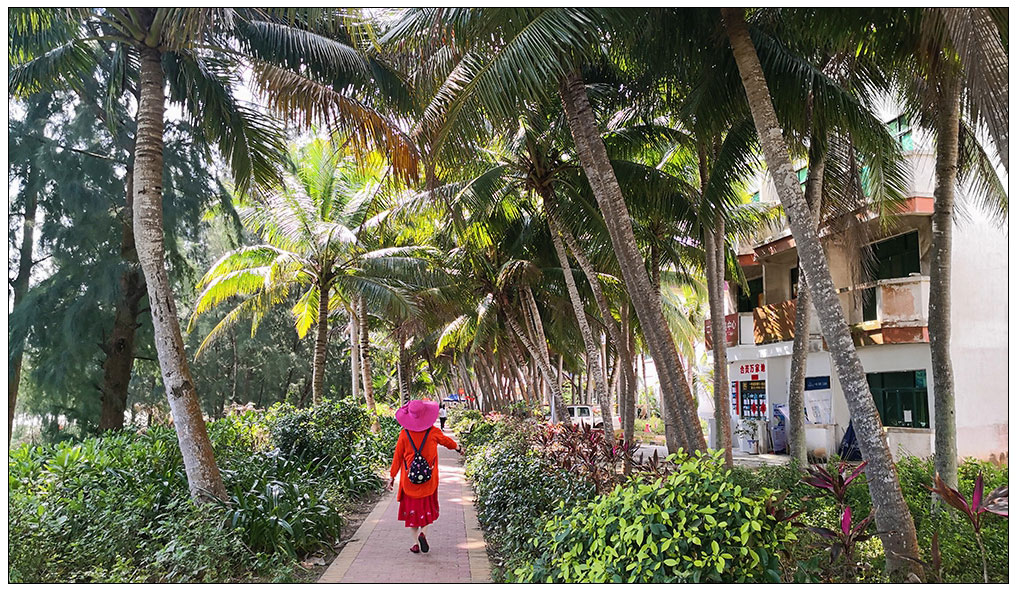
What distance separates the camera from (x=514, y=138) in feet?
39.4

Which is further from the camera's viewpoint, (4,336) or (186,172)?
(186,172)

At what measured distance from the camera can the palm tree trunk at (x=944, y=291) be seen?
689 centimetres

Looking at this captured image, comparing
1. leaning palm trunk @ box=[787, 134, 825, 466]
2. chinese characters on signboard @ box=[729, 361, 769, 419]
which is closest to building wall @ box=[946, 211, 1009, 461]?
leaning palm trunk @ box=[787, 134, 825, 466]

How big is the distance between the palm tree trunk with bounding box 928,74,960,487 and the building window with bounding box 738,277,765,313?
49.9 ft

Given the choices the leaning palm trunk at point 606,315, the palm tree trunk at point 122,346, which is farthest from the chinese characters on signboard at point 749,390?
the palm tree trunk at point 122,346

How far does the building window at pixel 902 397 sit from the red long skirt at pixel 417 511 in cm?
1255

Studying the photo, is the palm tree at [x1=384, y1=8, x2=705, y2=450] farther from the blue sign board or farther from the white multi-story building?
the blue sign board

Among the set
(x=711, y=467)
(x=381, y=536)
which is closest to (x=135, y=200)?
(x=381, y=536)

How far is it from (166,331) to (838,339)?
6385 millimetres

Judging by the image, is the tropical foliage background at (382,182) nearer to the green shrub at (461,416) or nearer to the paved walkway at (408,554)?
the paved walkway at (408,554)

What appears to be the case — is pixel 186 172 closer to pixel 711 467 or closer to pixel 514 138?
pixel 514 138

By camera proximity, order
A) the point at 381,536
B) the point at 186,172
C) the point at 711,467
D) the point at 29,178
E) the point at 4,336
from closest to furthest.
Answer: the point at 711,467 → the point at 4,336 → the point at 381,536 → the point at 29,178 → the point at 186,172

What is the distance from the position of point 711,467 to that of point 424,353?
31.3 m
